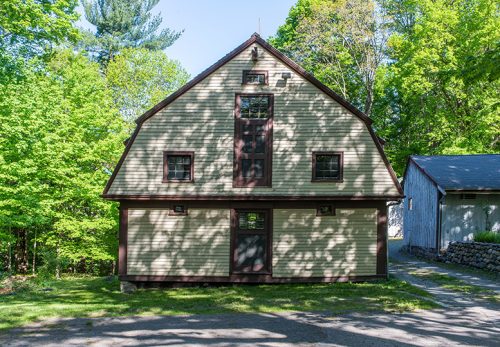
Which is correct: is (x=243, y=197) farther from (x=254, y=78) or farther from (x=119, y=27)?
(x=119, y=27)

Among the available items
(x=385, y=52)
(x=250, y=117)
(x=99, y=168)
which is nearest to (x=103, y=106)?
(x=99, y=168)

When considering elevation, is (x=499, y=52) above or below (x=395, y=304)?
above

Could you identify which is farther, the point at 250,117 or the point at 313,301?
the point at 250,117

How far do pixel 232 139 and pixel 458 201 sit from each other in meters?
12.3

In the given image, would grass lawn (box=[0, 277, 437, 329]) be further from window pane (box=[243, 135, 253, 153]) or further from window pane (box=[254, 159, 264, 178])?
window pane (box=[243, 135, 253, 153])

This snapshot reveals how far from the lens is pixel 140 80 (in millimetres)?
38000

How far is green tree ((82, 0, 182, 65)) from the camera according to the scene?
146ft

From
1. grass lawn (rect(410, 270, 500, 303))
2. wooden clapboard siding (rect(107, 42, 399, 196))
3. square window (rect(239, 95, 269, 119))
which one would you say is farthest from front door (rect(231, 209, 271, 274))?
grass lawn (rect(410, 270, 500, 303))

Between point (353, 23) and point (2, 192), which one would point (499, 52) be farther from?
point (353, 23)

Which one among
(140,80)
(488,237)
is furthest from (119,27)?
(488,237)

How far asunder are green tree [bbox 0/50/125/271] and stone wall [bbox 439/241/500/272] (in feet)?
52.0

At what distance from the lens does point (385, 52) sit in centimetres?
3591

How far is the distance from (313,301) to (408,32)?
30.9 m

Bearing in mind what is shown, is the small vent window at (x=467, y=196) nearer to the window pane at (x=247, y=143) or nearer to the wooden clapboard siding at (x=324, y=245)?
the wooden clapboard siding at (x=324, y=245)
